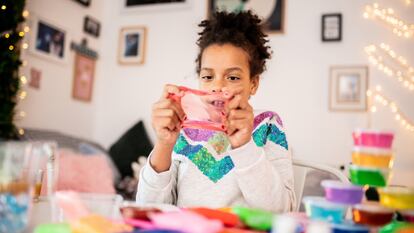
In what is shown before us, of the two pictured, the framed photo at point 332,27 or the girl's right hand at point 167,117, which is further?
the framed photo at point 332,27

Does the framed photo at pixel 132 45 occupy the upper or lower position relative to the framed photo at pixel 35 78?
upper

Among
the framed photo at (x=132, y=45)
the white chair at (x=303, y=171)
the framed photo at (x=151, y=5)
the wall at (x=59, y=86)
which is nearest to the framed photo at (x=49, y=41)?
the wall at (x=59, y=86)

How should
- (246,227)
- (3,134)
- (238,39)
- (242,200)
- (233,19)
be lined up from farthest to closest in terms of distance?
(3,134) < (233,19) < (238,39) < (242,200) < (246,227)

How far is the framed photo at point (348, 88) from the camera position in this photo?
2787mm

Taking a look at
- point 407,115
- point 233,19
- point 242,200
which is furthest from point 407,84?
point 242,200

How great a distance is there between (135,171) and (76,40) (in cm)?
116

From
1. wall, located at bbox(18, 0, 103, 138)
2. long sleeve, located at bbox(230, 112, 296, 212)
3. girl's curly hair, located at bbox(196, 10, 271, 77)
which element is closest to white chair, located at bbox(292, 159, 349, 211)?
long sleeve, located at bbox(230, 112, 296, 212)

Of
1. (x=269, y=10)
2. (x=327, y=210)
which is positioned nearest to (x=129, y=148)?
(x=269, y=10)

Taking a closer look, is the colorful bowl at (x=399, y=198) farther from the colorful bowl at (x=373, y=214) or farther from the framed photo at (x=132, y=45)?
the framed photo at (x=132, y=45)

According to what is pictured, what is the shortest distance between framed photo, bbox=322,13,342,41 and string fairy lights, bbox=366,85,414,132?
1.46 ft

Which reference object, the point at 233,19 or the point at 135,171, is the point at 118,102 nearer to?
the point at 135,171

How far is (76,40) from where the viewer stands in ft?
10.3

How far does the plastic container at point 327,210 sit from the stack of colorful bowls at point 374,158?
0.15 feet

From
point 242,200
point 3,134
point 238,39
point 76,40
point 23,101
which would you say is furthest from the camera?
point 76,40
